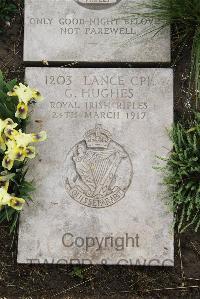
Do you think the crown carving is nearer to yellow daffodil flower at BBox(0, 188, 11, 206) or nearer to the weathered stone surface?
the weathered stone surface

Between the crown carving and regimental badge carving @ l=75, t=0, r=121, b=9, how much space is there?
36.1 inches

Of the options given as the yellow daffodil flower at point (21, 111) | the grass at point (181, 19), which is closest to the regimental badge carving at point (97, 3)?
the grass at point (181, 19)

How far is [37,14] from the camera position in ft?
13.1

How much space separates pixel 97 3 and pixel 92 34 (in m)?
0.24

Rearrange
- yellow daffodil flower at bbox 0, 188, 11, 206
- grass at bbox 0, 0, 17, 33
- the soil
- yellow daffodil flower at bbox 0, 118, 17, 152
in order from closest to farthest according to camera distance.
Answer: yellow daffodil flower at bbox 0, 188, 11, 206
yellow daffodil flower at bbox 0, 118, 17, 152
the soil
grass at bbox 0, 0, 17, 33

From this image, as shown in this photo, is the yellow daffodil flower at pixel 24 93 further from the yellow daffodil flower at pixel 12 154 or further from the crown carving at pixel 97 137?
the crown carving at pixel 97 137

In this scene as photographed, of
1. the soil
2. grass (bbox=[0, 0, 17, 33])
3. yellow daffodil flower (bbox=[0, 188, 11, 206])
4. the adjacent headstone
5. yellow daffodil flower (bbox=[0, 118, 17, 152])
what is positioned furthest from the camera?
grass (bbox=[0, 0, 17, 33])

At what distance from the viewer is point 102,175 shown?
3.71 metres

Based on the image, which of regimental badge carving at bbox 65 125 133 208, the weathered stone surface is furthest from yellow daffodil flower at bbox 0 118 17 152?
regimental badge carving at bbox 65 125 133 208

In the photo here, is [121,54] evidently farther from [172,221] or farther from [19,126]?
[172,221]

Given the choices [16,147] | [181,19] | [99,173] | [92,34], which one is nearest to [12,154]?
[16,147]

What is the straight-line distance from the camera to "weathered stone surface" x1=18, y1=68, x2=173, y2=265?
368 centimetres

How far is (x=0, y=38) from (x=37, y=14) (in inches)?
16.2

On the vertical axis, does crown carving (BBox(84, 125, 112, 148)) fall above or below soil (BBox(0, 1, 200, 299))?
above
